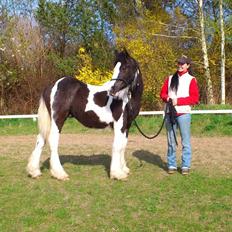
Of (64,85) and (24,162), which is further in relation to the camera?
(24,162)

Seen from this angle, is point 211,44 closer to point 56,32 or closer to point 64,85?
point 56,32

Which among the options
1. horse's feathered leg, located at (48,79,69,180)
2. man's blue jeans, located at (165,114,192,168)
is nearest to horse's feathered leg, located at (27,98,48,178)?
horse's feathered leg, located at (48,79,69,180)

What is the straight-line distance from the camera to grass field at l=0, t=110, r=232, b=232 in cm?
440

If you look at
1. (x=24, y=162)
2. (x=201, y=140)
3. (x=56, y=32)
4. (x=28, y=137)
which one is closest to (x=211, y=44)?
(x=56, y=32)

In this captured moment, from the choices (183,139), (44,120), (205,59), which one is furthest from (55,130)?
(205,59)

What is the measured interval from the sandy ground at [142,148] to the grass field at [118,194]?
18 millimetres

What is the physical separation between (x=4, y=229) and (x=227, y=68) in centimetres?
1603

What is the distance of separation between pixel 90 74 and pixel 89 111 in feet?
38.6

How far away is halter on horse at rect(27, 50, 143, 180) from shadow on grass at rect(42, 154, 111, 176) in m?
0.97

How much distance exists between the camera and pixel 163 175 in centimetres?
649

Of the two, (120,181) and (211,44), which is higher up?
(211,44)

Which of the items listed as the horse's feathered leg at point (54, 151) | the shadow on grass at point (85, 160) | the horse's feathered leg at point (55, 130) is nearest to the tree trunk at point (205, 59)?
the shadow on grass at point (85, 160)

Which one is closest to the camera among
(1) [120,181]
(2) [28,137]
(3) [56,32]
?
(1) [120,181]

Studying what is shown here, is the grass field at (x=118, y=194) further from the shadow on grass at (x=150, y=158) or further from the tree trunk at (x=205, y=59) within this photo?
the tree trunk at (x=205, y=59)
